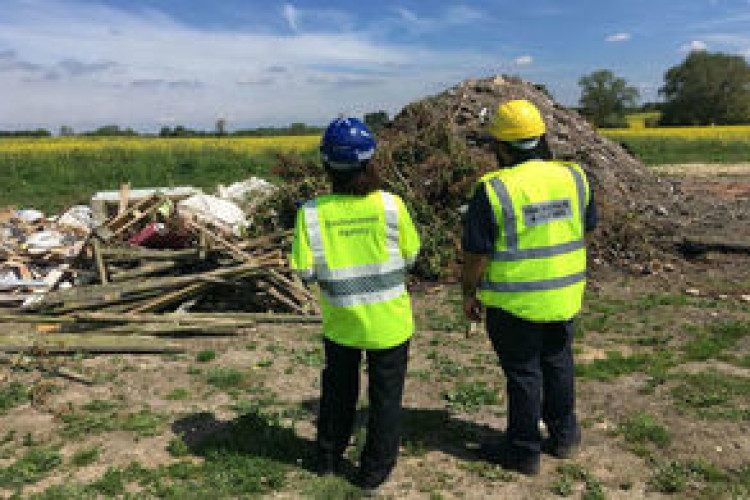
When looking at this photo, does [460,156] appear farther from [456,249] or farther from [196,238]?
[196,238]

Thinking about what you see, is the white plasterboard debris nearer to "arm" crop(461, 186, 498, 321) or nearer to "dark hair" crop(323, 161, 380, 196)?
"dark hair" crop(323, 161, 380, 196)

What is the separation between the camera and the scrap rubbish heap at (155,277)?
7266mm

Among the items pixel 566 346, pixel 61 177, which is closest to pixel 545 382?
pixel 566 346

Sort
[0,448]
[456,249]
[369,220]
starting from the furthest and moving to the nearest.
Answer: [456,249] < [0,448] < [369,220]

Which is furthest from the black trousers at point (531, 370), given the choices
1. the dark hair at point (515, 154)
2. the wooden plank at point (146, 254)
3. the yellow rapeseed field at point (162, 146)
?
the yellow rapeseed field at point (162, 146)

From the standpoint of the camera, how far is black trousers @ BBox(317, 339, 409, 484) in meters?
3.83

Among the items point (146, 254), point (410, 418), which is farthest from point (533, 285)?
point (146, 254)

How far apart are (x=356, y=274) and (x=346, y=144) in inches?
30.6

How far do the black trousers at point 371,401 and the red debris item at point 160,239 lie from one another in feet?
17.2

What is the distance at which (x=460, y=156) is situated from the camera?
10.5 m

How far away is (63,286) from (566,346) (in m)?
7.13

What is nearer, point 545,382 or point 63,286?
point 545,382

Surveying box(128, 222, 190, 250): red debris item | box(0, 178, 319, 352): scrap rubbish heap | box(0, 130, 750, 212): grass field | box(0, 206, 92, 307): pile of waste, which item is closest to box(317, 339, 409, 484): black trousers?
box(0, 178, 319, 352): scrap rubbish heap

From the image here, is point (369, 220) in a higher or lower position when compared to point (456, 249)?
higher
